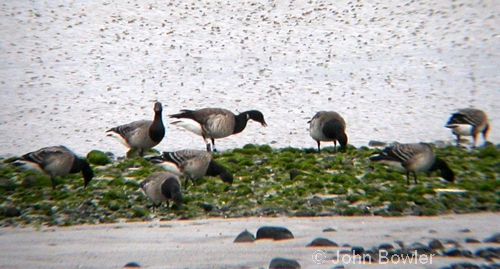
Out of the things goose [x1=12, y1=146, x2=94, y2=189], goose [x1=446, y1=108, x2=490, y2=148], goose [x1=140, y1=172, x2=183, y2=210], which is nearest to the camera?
goose [x1=140, y1=172, x2=183, y2=210]

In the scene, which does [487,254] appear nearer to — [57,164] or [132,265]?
[132,265]

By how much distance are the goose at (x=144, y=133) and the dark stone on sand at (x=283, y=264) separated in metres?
6.43

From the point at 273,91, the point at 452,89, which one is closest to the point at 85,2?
the point at 273,91

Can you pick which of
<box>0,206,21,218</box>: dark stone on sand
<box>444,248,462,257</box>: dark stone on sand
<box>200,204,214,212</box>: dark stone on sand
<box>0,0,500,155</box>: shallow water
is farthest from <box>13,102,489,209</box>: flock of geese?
<box>444,248,462,257</box>: dark stone on sand

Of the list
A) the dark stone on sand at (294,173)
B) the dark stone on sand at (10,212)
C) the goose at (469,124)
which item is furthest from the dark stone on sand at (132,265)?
the goose at (469,124)

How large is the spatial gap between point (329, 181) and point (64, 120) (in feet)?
25.6

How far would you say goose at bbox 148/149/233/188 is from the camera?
371 inches

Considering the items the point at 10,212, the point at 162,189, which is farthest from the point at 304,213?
the point at 10,212

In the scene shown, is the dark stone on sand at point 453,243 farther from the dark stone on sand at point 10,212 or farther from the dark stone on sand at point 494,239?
the dark stone on sand at point 10,212

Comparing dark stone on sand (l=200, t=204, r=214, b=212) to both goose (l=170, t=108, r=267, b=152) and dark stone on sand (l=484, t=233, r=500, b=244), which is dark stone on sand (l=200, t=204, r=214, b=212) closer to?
dark stone on sand (l=484, t=233, r=500, b=244)

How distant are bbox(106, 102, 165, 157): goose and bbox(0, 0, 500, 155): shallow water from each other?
4.74 feet

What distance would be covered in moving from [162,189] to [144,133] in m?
3.44

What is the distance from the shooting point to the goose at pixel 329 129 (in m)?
11.8

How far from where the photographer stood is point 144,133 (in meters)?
11.6
